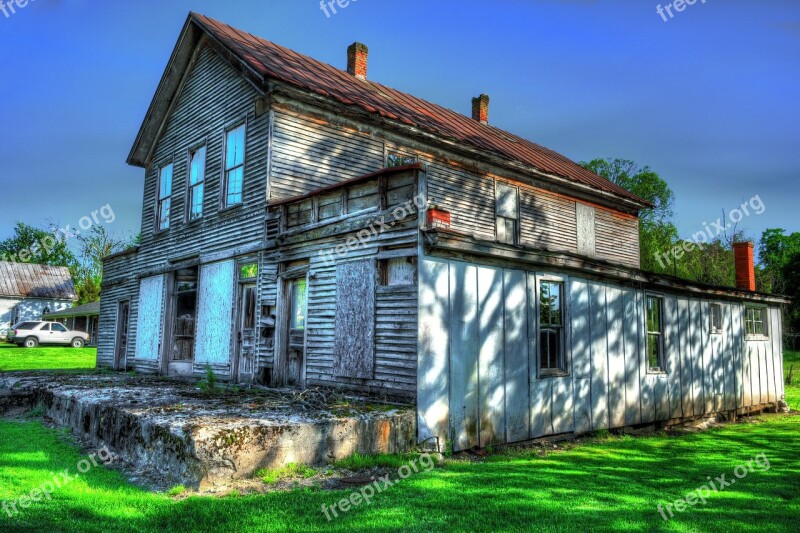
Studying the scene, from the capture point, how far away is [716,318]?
48.2ft

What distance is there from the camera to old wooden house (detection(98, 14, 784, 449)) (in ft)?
28.9

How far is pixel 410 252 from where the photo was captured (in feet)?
28.3

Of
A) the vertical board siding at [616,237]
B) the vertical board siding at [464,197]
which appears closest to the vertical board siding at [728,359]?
the vertical board siding at [616,237]

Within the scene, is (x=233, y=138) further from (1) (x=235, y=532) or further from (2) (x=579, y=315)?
(1) (x=235, y=532)

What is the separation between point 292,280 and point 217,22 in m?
8.78

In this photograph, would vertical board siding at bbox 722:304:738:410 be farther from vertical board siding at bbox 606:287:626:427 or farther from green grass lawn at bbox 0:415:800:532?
green grass lawn at bbox 0:415:800:532

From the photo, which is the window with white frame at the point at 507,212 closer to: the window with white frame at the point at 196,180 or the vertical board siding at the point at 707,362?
the vertical board siding at the point at 707,362

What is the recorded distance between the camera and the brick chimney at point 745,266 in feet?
56.7

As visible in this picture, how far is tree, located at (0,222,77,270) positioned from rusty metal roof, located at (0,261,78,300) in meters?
17.5

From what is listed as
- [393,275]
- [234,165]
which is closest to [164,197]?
[234,165]

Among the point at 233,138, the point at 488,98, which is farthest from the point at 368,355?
the point at 488,98

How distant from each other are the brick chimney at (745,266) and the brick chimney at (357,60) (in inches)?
511

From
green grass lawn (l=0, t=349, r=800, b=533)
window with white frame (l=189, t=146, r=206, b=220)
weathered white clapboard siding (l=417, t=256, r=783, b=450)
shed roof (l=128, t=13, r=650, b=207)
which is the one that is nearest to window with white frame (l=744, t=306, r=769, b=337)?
weathered white clapboard siding (l=417, t=256, r=783, b=450)

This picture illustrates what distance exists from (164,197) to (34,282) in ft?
133
